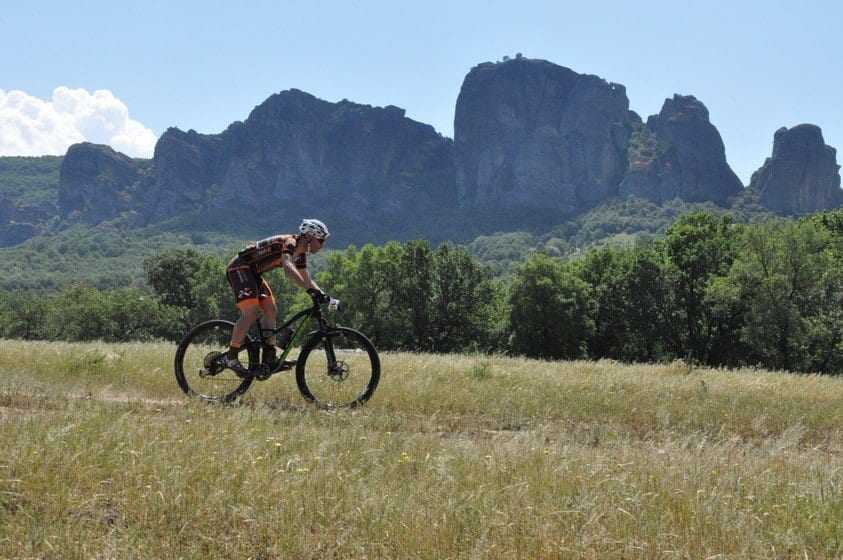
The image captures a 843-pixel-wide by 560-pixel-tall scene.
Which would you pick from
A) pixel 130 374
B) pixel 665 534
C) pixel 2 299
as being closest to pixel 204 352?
pixel 130 374

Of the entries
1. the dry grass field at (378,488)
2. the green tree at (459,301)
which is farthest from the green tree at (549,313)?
the dry grass field at (378,488)

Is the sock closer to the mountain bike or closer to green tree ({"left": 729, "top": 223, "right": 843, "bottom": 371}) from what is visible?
the mountain bike

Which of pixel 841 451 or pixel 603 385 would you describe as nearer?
pixel 841 451

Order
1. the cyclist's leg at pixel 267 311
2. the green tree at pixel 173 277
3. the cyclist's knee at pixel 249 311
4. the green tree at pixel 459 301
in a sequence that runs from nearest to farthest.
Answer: the cyclist's knee at pixel 249 311, the cyclist's leg at pixel 267 311, the green tree at pixel 459 301, the green tree at pixel 173 277

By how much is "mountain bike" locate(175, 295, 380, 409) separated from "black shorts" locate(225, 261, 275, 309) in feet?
1.57

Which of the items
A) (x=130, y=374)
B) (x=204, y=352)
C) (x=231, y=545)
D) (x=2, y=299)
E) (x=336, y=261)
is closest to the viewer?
(x=231, y=545)

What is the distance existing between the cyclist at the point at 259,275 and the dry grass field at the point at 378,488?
0.89 meters

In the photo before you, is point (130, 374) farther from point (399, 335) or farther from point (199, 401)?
point (399, 335)

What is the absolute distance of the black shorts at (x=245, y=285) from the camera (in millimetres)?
8406

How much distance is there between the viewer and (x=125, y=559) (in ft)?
11.5

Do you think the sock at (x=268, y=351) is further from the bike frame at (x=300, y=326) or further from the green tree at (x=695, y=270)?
the green tree at (x=695, y=270)

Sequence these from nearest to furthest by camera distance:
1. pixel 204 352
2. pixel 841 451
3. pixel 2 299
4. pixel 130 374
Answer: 1. pixel 841 451
2. pixel 204 352
3. pixel 130 374
4. pixel 2 299

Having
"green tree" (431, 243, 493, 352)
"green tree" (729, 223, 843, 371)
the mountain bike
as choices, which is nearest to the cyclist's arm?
the mountain bike

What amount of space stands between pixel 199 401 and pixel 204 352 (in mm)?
1376
